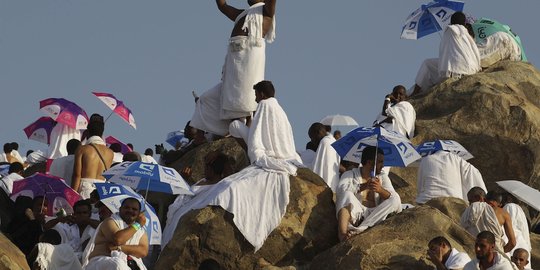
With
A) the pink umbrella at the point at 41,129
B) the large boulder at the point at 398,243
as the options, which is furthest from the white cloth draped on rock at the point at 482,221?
the pink umbrella at the point at 41,129

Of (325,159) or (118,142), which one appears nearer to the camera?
(325,159)

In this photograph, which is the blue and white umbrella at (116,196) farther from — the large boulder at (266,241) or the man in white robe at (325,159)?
the man in white robe at (325,159)

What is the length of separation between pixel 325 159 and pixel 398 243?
4573 mm

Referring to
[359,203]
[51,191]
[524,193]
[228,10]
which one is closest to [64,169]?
[51,191]

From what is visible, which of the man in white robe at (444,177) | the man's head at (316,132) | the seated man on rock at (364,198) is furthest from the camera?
the man in white robe at (444,177)

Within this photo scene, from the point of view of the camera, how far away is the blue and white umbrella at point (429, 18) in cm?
2992

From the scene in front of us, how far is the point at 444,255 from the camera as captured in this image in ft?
59.4

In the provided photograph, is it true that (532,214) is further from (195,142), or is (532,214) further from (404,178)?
(195,142)

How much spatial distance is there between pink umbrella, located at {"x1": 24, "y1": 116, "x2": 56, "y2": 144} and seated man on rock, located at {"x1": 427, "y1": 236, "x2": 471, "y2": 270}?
11.7 meters

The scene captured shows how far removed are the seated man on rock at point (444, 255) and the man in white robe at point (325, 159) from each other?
16.6 ft

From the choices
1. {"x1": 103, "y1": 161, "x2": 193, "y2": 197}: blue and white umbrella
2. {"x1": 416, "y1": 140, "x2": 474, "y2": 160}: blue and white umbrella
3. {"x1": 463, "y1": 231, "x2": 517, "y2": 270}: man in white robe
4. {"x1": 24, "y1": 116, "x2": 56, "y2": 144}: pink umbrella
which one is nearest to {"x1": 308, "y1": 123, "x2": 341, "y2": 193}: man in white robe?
{"x1": 416, "y1": 140, "x2": 474, "y2": 160}: blue and white umbrella

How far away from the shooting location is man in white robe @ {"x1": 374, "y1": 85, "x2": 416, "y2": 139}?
27.1m

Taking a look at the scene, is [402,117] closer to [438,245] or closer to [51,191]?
[51,191]

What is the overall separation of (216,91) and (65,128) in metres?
4.33
